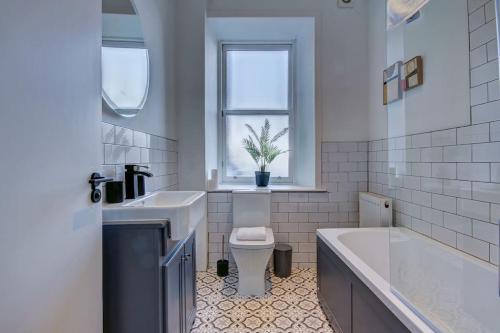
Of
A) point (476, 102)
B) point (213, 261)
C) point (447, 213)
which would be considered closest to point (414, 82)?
point (476, 102)

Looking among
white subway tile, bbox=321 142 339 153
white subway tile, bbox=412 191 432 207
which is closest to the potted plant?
white subway tile, bbox=321 142 339 153

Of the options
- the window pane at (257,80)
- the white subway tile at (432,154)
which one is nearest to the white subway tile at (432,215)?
the white subway tile at (432,154)

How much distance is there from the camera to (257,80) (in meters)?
3.10

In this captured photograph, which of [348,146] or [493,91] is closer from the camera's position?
[493,91]

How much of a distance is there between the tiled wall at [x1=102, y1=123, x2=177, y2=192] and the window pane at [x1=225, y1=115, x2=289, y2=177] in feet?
2.68

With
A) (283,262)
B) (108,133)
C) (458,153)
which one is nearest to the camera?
(108,133)

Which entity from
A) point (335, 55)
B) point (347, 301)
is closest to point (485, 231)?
point (347, 301)

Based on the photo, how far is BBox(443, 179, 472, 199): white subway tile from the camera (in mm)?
1450

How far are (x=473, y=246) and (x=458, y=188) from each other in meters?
0.34

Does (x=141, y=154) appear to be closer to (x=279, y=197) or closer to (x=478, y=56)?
(x=279, y=197)

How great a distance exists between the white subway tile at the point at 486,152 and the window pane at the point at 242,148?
6.05 feet

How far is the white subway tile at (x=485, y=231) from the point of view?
1286mm

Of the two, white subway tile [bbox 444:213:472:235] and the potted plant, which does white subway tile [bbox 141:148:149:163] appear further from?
white subway tile [bbox 444:213:472:235]

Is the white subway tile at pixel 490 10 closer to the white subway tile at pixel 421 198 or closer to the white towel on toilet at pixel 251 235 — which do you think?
the white subway tile at pixel 421 198
